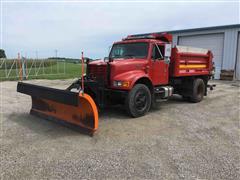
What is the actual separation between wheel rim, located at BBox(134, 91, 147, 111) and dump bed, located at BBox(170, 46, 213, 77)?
6.17 feet

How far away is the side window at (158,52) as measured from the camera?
6.65 m

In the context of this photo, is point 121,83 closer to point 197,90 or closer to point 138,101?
point 138,101

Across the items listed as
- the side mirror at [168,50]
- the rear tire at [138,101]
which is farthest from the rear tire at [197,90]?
the rear tire at [138,101]

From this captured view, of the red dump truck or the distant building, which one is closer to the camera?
the red dump truck

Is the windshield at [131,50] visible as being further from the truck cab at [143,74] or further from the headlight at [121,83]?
the headlight at [121,83]

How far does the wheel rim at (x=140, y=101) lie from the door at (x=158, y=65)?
83cm

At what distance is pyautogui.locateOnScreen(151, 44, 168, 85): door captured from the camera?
6.64 meters

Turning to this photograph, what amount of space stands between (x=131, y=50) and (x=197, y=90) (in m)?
3.38

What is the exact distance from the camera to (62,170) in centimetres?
327

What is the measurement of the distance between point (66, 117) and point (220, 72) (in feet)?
50.4

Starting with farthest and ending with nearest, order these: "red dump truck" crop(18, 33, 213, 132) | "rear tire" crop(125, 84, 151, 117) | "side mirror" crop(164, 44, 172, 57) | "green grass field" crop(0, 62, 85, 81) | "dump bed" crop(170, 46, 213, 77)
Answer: "green grass field" crop(0, 62, 85, 81) → "dump bed" crop(170, 46, 213, 77) → "side mirror" crop(164, 44, 172, 57) → "rear tire" crop(125, 84, 151, 117) → "red dump truck" crop(18, 33, 213, 132)

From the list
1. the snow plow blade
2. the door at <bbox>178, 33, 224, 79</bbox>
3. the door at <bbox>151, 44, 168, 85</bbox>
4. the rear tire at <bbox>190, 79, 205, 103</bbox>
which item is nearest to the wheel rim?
the door at <bbox>151, 44, 168, 85</bbox>

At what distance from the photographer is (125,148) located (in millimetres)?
4062

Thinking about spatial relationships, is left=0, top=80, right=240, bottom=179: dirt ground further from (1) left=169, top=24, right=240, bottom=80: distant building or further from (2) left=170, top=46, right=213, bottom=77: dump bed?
(1) left=169, top=24, right=240, bottom=80: distant building
